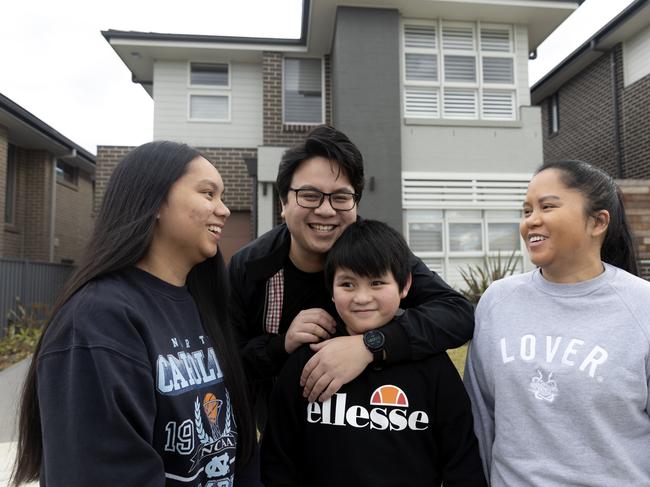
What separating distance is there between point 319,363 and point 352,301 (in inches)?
10.0

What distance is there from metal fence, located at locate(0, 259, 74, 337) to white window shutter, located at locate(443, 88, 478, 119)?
303 inches

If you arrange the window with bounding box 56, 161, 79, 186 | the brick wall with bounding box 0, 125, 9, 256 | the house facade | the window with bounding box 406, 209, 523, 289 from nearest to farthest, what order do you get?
the window with bounding box 406, 209, 523, 289, the brick wall with bounding box 0, 125, 9, 256, the house facade, the window with bounding box 56, 161, 79, 186

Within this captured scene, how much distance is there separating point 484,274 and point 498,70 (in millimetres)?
4166

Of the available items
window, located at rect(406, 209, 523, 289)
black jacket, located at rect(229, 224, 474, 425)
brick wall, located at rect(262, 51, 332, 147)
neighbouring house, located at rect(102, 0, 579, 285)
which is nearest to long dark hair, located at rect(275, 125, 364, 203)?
black jacket, located at rect(229, 224, 474, 425)

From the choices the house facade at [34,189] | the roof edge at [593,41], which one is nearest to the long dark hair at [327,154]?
the roof edge at [593,41]

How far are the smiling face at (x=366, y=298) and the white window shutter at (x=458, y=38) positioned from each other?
907 cm

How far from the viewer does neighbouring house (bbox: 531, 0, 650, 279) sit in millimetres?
10602

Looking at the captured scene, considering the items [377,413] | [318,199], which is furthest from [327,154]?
[377,413]

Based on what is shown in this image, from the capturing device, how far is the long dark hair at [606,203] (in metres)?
1.69

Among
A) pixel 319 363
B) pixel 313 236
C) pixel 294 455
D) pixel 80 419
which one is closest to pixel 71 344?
pixel 80 419

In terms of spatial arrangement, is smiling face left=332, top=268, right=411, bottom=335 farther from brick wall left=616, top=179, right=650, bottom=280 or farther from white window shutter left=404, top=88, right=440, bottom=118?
white window shutter left=404, top=88, right=440, bottom=118

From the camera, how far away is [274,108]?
35.0 feet

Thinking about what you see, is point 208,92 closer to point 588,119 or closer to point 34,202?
point 34,202

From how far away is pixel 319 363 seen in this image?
1.70 meters
